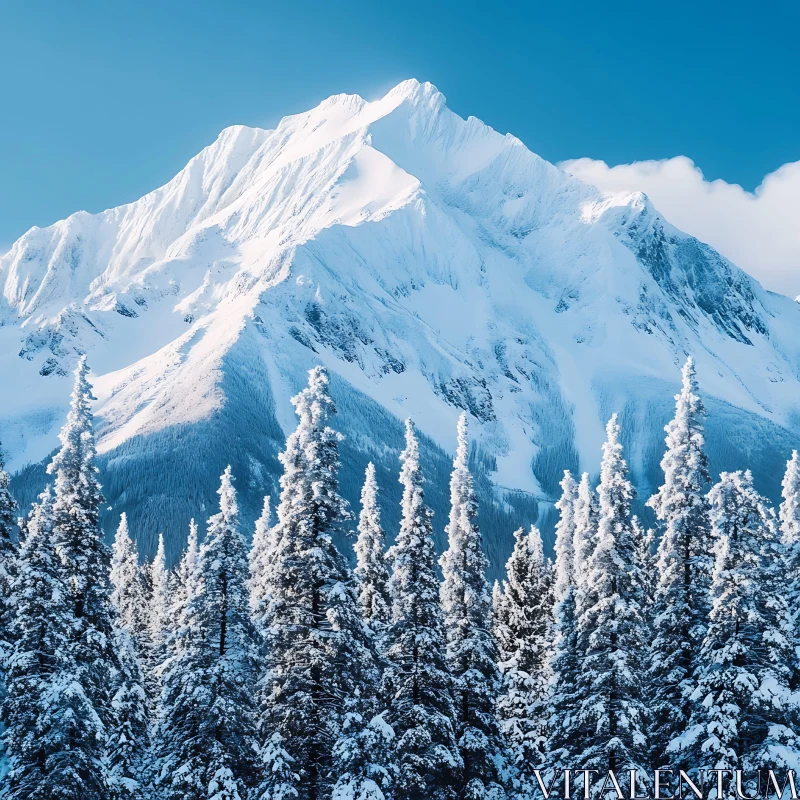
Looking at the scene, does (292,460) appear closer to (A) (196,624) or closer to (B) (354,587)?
(B) (354,587)

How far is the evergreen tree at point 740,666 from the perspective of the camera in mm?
27297

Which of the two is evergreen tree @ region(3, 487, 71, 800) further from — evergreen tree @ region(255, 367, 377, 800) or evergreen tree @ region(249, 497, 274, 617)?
evergreen tree @ region(255, 367, 377, 800)

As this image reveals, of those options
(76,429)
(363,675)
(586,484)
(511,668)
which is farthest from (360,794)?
(586,484)

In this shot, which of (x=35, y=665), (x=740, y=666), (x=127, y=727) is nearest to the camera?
(x=740, y=666)

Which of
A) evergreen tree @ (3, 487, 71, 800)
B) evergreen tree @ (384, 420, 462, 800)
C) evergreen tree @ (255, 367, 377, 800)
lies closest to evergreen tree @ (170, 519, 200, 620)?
evergreen tree @ (255, 367, 377, 800)

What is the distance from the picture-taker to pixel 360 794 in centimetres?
2641

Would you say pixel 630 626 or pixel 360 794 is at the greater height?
pixel 630 626

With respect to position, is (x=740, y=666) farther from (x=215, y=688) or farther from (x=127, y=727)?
(x=127, y=727)

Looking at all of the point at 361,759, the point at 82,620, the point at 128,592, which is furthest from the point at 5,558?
the point at 128,592

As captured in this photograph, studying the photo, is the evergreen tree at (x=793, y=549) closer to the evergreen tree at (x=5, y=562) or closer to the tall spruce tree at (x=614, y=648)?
the tall spruce tree at (x=614, y=648)

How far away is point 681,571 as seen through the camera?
31281 mm

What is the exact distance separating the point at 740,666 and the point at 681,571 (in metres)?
3.95

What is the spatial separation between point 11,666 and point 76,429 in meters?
7.82

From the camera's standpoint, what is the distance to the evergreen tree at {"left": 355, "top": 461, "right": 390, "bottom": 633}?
3922 centimetres
